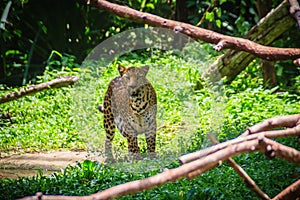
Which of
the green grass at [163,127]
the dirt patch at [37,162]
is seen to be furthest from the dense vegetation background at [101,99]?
the dirt patch at [37,162]

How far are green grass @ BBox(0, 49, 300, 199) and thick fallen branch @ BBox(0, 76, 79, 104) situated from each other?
0.20 m

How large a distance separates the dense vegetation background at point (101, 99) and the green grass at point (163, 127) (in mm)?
13

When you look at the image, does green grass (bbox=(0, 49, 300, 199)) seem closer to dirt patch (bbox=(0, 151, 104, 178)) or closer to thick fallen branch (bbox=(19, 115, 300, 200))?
dirt patch (bbox=(0, 151, 104, 178))

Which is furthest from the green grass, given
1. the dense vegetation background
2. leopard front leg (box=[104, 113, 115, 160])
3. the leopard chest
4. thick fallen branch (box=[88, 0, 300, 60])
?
thick fallen branch (box=[88, 0, 300, 60])

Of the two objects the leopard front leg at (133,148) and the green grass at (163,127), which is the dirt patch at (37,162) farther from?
the leopard front leg at (133,148)

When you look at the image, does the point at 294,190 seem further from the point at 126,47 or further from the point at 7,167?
the point at 126,47

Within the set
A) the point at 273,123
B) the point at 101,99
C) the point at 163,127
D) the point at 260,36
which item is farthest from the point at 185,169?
the point at 101,99

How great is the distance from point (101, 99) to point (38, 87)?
97 centimetres

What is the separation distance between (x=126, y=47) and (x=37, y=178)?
704 centimetres

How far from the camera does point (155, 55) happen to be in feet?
35.2

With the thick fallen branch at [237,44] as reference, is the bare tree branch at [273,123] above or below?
below

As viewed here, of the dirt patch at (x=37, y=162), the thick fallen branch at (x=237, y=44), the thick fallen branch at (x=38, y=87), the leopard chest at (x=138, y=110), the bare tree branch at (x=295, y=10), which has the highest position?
the bare tree branch at (x=295, y=10)

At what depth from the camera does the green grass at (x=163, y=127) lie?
15.0ft

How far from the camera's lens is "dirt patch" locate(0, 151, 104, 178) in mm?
5744
